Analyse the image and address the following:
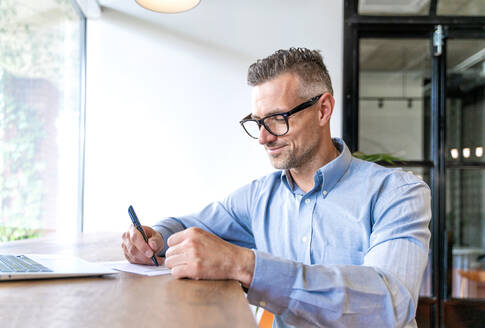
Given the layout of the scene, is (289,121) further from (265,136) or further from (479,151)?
(479,151)

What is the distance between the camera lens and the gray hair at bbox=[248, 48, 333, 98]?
1430mm

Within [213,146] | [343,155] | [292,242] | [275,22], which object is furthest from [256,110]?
[275,22]

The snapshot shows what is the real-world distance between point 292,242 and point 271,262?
55 cm

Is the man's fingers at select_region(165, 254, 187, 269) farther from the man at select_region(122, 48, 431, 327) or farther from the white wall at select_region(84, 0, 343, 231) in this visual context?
the white wall at select_region(84, 0, 343, 231)

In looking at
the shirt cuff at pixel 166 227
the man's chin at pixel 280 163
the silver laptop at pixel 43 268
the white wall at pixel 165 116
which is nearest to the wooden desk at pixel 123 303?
the silver laptop at pixel 43 268

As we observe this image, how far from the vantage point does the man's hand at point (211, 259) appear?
2.83 feet

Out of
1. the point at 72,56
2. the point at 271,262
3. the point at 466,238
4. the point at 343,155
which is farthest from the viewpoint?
the point at 466,238

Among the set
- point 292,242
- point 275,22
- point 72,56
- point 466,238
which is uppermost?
point 275,22

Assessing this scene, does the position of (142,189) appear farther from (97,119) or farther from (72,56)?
(72,56)

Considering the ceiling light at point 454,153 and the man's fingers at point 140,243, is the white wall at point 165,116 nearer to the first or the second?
the ceiling light at point 454,153

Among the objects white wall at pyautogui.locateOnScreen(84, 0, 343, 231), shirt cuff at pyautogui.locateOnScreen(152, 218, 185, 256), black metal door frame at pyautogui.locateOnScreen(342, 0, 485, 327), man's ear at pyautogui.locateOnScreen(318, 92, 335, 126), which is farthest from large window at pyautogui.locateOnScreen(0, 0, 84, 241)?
black metal door frame at pyautogui.locateOnScreen(342, 0, 485, 327)

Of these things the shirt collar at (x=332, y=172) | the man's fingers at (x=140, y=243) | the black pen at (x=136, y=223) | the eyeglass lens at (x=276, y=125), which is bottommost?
the man's fingers at (x=140, y=243)

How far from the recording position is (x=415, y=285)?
97cm

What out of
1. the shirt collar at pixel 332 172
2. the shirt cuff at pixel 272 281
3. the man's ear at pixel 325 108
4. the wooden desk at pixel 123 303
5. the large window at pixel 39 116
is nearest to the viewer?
the wooden desk at pixel 123 303
